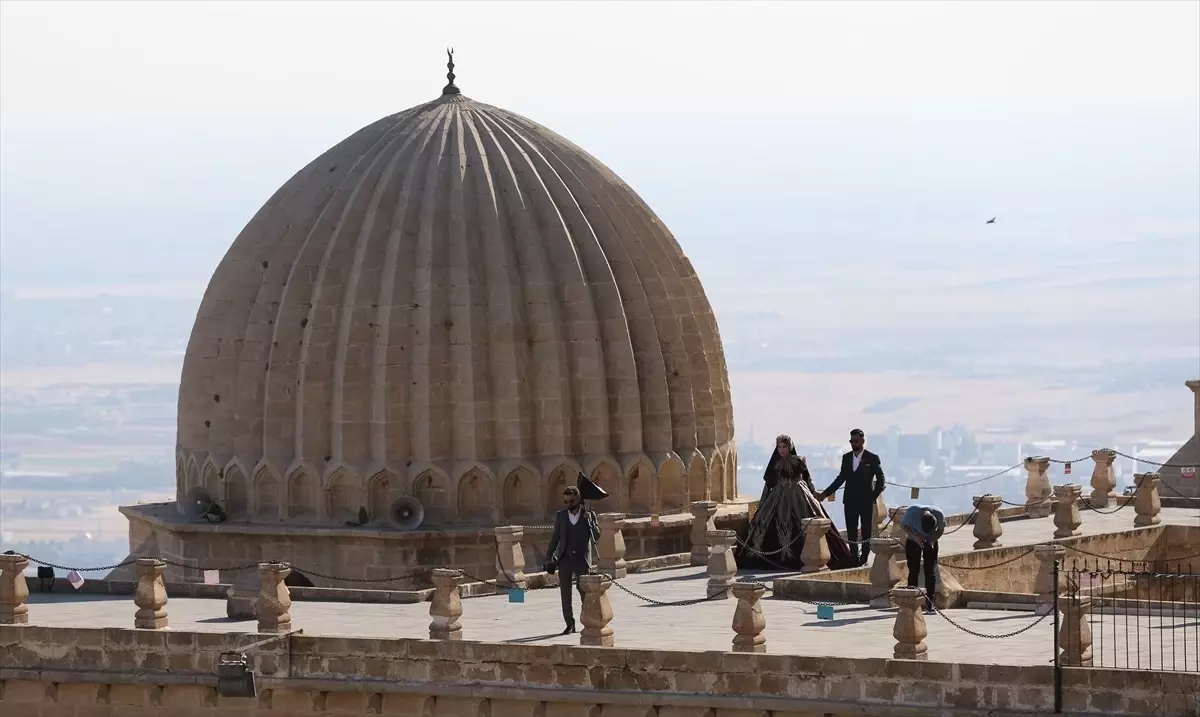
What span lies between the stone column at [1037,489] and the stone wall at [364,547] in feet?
24.3

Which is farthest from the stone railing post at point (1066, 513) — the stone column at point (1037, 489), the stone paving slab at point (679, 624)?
the stone paving slab at point (679, 624)

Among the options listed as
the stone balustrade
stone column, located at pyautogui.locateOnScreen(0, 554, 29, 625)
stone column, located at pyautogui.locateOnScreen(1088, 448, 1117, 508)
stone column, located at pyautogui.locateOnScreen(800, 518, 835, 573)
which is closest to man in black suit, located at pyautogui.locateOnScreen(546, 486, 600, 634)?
stone column, located at pyautogui.locateOnScreen(800, 518, 835, 573)

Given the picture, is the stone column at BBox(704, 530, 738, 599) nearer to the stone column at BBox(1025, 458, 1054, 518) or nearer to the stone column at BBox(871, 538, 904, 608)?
the stone column at BBox(871, 538, 904, 608)

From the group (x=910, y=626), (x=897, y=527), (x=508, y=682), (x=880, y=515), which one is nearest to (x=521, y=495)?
(x=897, y=527)

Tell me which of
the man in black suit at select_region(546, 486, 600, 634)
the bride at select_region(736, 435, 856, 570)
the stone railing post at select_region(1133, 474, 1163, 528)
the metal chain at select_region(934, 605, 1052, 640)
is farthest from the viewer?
the stone railing post at select_region(1133, 474, 1163, 528)

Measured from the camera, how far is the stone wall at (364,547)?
45375mm

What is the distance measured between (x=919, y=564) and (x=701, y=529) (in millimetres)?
7128

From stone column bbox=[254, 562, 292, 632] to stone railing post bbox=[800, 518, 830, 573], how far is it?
7.53 meters

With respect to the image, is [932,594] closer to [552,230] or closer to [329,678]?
[329,678]

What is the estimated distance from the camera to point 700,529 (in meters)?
45.5

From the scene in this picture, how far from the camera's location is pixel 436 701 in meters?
36.5

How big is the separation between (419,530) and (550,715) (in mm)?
9702

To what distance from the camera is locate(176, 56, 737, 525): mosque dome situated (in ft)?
150

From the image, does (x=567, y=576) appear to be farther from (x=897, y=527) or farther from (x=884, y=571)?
(x=897, y=527)
